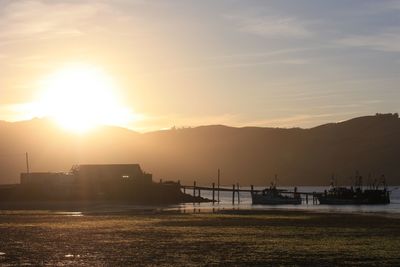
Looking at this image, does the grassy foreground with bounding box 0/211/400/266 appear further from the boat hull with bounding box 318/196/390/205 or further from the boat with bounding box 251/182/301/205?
the boat with bounding box 251/182/301/205

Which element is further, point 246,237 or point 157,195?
point 157,195

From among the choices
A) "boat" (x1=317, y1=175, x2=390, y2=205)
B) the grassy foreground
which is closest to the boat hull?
"boat" (x1=317, y1=175, x2=390, y2=205)

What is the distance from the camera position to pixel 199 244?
42500mm

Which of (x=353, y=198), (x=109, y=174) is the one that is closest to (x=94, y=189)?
(x=109, y=174)

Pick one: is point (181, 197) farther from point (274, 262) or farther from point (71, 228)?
point (274, 262)

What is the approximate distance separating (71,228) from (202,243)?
15803 mm

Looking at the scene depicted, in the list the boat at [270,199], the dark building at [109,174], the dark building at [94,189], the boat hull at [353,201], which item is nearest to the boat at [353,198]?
the boat hull at [353,201]

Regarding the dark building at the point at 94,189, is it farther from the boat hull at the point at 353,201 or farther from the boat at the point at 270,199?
the boat hull at the point at 353,201

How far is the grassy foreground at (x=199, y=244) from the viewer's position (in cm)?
3484

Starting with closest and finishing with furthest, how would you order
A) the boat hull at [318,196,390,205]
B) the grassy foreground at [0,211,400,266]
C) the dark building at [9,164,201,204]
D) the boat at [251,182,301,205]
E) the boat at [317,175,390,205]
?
the grassy foreground at [0,211,400,266], the dark building at [9,164,201,204], the boat hull at [318,196,390,205], the boat at [317,175,390,205], the boat at [251,182,301,205]

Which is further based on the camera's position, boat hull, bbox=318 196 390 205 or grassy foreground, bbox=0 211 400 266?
boat hull, bbox=318 196 390 205

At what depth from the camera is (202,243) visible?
141 feet

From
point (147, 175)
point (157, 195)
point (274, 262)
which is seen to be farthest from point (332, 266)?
point (147, 175)

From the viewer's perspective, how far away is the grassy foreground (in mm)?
34844
